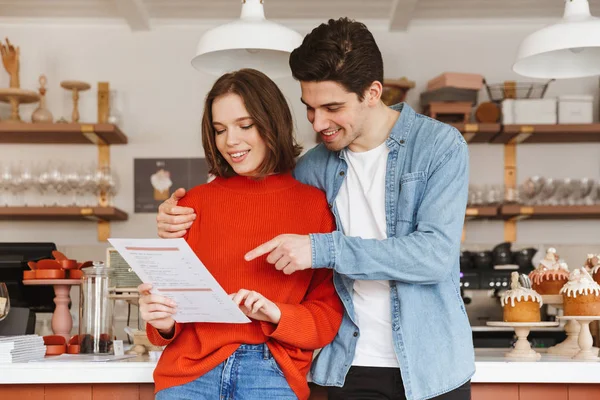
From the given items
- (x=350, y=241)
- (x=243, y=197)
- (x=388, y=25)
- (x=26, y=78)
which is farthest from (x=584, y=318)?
(x=26, y=78)

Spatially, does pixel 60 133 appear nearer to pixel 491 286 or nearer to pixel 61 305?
pixel 61 305

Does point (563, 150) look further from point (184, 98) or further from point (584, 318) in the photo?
point (584, 318)

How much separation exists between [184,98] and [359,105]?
3633mm

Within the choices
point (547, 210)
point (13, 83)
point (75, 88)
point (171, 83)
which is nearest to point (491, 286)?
point (547, 210)

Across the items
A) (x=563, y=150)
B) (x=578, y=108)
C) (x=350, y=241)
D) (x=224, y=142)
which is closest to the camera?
(x=350, y=241)

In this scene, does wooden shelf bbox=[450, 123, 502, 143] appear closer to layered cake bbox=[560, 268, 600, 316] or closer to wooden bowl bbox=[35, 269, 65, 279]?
layered cake bbox=[560, 268, 600, 316]

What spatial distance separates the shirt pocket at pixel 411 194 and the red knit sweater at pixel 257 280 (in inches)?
6.9

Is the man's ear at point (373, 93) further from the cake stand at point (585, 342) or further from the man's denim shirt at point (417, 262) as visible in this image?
the cake stand at point (585, 342)

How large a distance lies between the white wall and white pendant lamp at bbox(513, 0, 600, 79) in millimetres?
2445

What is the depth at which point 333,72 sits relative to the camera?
5.39 feet

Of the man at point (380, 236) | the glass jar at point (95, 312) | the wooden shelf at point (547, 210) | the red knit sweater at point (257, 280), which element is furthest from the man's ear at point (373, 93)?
the wooden shelf at point (547, 210)

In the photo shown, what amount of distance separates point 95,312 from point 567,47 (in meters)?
1.67

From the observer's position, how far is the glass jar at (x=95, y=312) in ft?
7.52

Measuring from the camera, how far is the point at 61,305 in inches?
101
